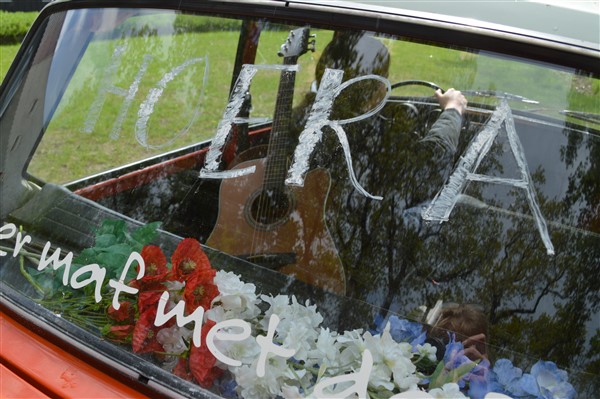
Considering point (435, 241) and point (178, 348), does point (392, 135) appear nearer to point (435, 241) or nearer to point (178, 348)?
point (435, 241)

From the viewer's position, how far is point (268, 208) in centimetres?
177

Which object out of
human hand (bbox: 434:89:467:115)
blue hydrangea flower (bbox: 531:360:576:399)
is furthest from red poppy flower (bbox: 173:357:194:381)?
human hand (bbox: 434:89:467:115)

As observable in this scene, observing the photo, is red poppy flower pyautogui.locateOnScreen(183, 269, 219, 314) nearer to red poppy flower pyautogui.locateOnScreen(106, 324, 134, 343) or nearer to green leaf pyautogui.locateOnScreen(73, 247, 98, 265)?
red poppy flower pyautogui.locateOnScreen(106, 324, 134, 343)

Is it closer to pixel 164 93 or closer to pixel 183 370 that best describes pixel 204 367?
pixel 183 370

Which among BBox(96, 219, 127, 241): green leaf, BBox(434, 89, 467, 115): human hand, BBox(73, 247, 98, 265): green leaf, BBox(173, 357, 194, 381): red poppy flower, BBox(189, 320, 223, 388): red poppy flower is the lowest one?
BBox(173, 357, 194, 381): red poppy flower

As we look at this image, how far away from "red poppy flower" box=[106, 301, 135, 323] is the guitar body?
0.24 metres

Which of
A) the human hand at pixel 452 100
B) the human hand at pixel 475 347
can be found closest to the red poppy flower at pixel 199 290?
the human hand at pixel 475 347

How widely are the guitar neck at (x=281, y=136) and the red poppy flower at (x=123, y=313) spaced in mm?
423

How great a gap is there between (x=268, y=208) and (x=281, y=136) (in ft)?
0.61

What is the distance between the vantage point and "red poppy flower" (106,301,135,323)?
163 cm

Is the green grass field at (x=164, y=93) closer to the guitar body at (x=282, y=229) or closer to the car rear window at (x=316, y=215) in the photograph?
the car rear window at (x=316, y=215)

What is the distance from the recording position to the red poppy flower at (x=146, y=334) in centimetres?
156

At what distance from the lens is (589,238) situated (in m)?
1.55

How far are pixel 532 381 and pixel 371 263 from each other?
0.41m
